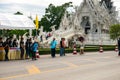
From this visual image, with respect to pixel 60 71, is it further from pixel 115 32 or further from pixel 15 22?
pixel 115 32

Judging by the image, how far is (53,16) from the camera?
9981 centimetres

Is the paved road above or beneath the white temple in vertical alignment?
beneath

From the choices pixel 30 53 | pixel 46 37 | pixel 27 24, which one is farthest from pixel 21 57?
pixel 46 37

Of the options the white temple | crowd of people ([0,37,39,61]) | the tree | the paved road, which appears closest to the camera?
the paved road

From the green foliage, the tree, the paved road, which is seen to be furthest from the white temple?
the paved road

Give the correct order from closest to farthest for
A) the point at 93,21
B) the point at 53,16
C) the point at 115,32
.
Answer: the point at 115,32 → the point at 93,21 → the point at 53,16

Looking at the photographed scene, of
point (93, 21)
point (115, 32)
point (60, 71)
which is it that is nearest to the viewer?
point (60, 71)

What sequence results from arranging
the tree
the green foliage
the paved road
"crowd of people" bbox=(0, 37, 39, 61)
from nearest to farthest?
the paved road, "crowd of people" bbox=(0, 37, 39, 61), the green foliage, the tree

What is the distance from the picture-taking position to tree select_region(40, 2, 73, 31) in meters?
98.8

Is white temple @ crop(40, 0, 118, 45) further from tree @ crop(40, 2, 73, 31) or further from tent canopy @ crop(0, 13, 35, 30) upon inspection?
tent canopy @ crop(0, 13, 35, 30)

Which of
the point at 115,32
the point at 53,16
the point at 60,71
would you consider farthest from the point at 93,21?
the point at 60,71

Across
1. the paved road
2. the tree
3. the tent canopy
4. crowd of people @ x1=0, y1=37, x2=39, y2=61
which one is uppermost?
the tree

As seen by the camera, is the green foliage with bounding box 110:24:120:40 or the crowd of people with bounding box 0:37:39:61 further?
the green foliage with bounding box 110:24:120:40

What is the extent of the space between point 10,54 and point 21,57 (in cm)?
99
